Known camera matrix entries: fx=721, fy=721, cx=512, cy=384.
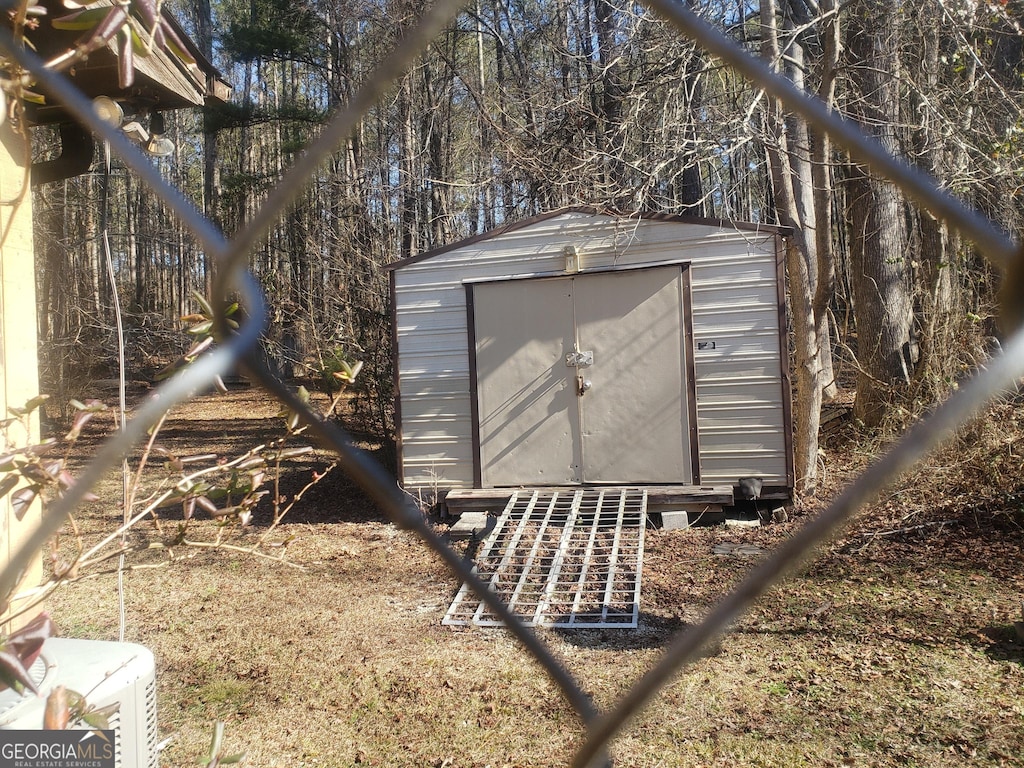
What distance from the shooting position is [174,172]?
65.7 ft

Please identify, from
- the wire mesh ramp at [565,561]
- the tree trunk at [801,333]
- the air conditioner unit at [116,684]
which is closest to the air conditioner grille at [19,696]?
the air conditioner unit at [116,684]

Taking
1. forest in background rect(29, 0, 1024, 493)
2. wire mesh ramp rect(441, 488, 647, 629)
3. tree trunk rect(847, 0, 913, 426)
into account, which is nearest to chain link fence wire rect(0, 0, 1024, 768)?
forest in background rect(29, 0, 1024, 493)

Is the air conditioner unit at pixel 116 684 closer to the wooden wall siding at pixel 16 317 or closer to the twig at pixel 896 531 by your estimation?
the wooden wall siding at pixel 16 317

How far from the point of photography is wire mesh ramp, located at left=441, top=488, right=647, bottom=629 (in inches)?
201

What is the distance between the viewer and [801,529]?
0.44 m

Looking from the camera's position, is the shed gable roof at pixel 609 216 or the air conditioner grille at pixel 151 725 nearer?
the air conditioner grille at pixel 151 725

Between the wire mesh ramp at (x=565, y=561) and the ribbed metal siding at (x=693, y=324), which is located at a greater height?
the ribbed metal siding at (x=693, y=324)

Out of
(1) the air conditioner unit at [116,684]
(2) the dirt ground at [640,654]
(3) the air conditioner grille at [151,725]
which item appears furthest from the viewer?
(2) the dirt ground at [640,654]

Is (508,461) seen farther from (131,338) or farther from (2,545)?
(131,338)

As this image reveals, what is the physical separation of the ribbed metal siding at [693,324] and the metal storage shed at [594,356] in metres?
0.01

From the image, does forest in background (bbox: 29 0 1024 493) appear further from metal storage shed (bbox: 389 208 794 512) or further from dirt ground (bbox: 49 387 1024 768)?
dirt ground (bbox: 49 387 1024 768)

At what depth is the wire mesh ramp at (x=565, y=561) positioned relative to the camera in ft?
16.8

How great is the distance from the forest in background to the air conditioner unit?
1570 mm

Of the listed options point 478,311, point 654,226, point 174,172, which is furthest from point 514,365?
point 174,172
